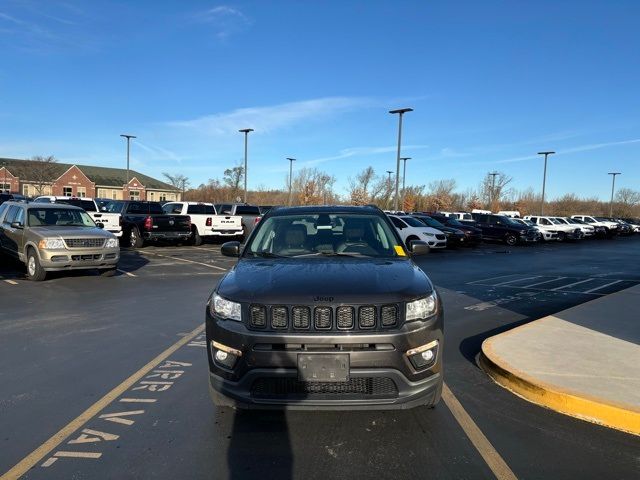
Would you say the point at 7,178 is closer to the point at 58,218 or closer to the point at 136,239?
the point at 136,239

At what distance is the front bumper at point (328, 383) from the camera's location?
327 cm

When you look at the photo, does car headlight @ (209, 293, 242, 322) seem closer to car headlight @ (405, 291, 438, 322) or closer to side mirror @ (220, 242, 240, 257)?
car headlight @ (405, 291, 438, 322)

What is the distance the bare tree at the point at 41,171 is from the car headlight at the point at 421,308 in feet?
231

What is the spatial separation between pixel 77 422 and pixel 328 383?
2.14 meters

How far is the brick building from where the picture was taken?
65.3 meters

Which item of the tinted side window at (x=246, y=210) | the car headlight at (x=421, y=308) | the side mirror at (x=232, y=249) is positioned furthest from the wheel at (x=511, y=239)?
the car headlight at (x=421, y=308)

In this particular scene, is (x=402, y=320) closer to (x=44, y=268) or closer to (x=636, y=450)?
(x=636, y=450)

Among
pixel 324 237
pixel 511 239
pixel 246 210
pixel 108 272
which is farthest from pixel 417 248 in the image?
pixel 511 239

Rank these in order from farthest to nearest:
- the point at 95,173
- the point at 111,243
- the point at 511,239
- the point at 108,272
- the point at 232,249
→ the point at 95,173, the point at 511,239, the point at 108,272, the point at 111,243, the point at 232,249

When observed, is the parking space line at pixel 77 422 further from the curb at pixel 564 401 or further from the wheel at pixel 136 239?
the wheel at pixel 136 239

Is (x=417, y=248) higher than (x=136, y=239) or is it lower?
higher

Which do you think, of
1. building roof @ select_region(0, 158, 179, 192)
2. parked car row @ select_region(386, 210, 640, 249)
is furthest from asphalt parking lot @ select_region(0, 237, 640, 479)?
building roof @ select_region(0, 158, 179, 192)

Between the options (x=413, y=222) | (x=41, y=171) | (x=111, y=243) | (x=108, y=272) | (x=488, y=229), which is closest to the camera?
(x=111, y=243)

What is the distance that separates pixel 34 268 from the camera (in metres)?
10.9
